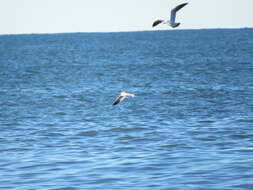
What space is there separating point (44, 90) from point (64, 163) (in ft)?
88.0

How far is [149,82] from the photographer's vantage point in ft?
158

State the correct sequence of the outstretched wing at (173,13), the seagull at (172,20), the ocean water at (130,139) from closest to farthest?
the ocean water at (130,139), the seagull at (172,20), the outstretched wing at (173,13)

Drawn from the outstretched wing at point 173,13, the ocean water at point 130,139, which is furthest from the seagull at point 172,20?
the ocean water at point 130,139

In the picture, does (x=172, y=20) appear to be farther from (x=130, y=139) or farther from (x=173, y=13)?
(x=130, y=139)

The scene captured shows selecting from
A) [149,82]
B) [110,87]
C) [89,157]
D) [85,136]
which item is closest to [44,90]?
[110,87]

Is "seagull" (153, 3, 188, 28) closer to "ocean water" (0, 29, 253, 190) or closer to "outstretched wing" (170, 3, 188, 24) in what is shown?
"outstretched wing" (170, 3, 188, 24)

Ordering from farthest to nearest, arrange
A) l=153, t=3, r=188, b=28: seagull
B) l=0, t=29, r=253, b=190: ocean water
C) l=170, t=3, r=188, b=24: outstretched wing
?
l=170, t=3, r=188, b=24: outstretched wing, l=153, t=3, r=188, b=28: seagull, l=0, t=29, r=253, b=190: ocean water

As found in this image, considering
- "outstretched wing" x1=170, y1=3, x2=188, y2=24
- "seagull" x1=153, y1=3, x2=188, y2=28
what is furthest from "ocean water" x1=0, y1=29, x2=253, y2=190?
"outstretched wing" x1=170, y1=3, x2=188, y2=24

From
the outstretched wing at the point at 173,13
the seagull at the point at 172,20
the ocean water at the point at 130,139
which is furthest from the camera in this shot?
the outstretched wing at the point at 173,13

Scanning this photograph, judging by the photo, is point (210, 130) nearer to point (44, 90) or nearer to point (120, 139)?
point (120, 139)

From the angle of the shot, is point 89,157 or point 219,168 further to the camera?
point 89,157

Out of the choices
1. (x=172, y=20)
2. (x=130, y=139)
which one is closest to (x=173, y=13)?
(x=172, y=20)

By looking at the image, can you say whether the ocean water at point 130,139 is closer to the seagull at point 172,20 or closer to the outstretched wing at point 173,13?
the seagull at point 172,20

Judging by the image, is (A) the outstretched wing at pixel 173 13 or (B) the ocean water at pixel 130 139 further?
(A) the outstretched wing at pixel 173 13
